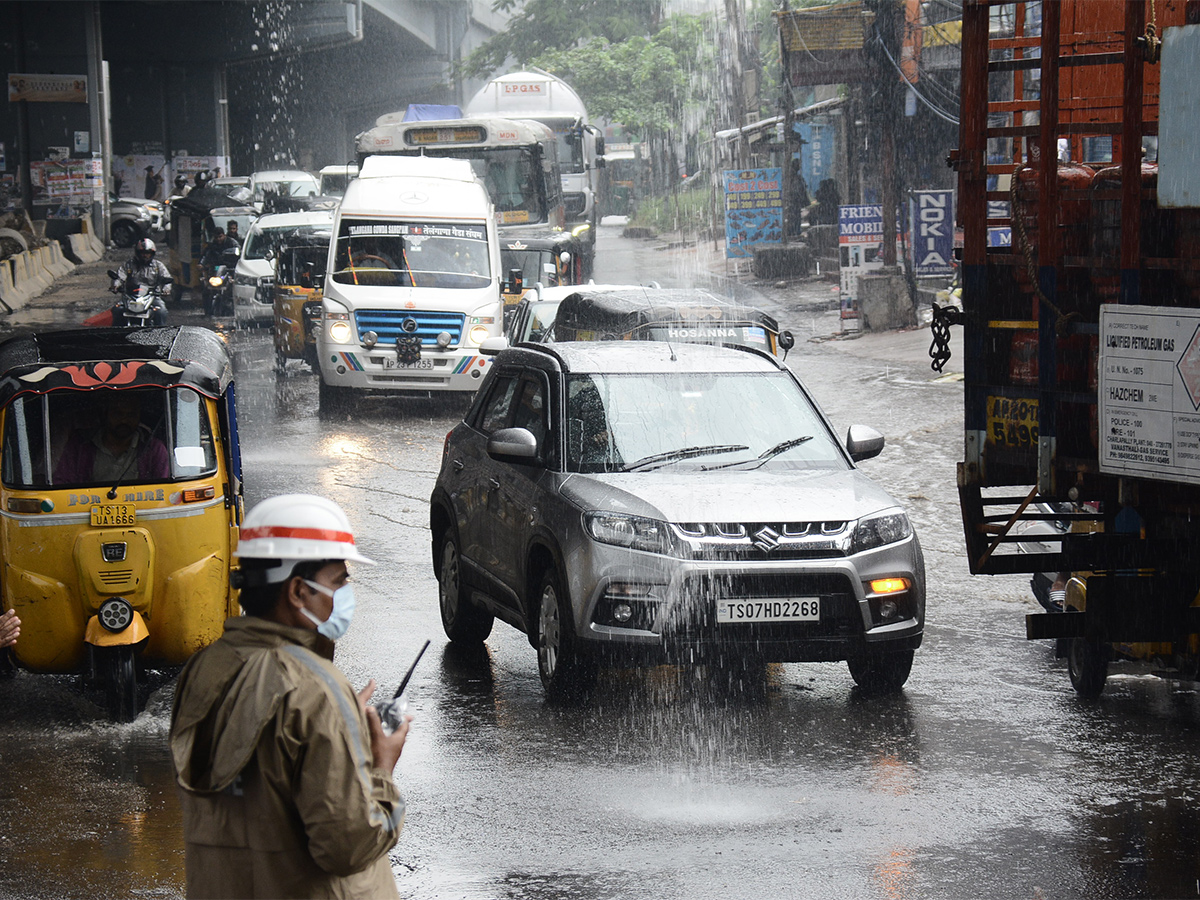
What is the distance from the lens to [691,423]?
26.1 ft

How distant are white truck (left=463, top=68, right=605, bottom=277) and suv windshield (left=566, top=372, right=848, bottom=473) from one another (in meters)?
25.5

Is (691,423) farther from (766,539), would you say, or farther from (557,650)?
(557,650)

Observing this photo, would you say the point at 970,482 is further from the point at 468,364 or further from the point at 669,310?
the point at 468,364

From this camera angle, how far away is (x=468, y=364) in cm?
1809

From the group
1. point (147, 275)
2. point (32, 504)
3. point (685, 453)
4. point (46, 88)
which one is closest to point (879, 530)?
point (685, 453)

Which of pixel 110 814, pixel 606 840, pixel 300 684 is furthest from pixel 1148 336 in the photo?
pixel 110 814

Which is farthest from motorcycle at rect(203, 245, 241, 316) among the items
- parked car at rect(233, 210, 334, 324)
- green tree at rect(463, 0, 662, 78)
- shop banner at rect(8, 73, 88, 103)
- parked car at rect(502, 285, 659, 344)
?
green tree at rect(463, 0, 662, 78)

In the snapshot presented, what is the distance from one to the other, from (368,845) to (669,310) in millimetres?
11419

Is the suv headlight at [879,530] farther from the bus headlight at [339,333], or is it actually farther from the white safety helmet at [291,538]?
the bus headlight at [339,333]

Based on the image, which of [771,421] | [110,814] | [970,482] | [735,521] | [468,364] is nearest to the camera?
[110,814]

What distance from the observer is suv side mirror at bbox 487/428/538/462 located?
7527mm

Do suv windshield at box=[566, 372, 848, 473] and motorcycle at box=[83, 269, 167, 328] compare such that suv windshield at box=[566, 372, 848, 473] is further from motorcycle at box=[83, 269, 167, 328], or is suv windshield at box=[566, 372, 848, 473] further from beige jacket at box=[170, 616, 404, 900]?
motorcycle at box=[83, 269, 167, 328]

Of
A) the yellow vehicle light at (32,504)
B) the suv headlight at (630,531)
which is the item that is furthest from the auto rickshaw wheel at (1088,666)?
the yellow vehicle light at (32,504)

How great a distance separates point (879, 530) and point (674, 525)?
99cm
